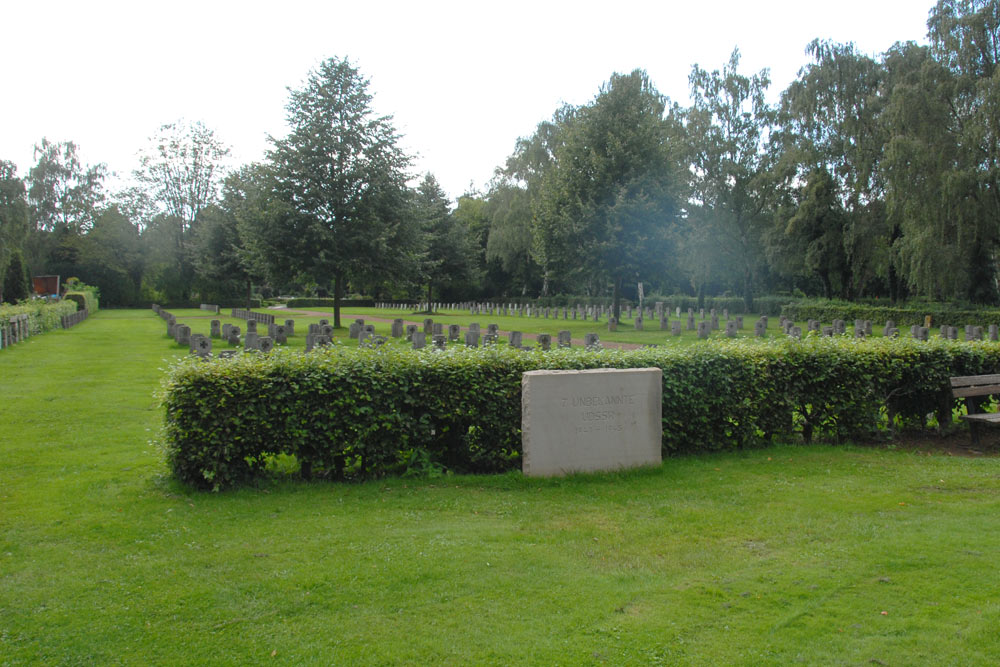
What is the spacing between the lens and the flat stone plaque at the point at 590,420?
6676mm

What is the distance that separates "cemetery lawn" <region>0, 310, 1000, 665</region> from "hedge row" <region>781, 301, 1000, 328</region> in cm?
2731

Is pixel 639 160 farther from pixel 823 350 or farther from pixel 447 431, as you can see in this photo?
pixel 447 431

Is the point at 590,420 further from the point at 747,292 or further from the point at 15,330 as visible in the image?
the point at 747,292

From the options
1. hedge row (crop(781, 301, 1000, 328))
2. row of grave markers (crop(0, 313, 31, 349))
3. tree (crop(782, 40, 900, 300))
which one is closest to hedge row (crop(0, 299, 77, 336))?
row of grave markers (crop(0, 313, 31, 349))

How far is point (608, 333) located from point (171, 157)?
51.5 meters

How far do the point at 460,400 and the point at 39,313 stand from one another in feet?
91.2

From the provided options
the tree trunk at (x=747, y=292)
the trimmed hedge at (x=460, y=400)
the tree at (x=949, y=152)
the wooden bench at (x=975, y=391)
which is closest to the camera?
the trimmed hedge at (x=460, y=400)

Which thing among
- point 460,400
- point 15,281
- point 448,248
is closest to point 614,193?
point 448,248

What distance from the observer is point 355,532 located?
513 centimetres

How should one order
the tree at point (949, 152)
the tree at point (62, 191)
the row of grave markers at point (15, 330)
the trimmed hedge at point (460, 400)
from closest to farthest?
the trimmed hedge at point (460, 400)
the row of grave markers at point (15, 330)
the tree at point (949, 152)
the tree at point (62, 191)

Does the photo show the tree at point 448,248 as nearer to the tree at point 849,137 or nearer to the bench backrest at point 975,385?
the tree at point 849,137

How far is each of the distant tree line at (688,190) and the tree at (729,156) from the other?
123mm

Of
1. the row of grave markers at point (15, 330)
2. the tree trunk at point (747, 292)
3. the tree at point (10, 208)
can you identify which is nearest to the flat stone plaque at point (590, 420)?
the row of grave markers at point (15, 330)

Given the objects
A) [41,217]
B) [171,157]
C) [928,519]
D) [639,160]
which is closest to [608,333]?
[639,160]
